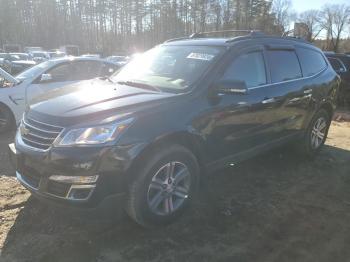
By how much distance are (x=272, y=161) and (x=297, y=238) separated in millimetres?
2460

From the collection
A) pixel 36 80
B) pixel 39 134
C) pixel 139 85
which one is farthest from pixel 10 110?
pixel 39 134

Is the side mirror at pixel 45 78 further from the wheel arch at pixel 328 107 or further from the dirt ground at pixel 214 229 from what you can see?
the wheel arch at pixel 328 107

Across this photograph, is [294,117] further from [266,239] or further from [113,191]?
[113,191]

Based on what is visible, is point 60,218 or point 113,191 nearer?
point 113,191

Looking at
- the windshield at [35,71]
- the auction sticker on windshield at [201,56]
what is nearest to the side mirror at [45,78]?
the windshield at [35,71]

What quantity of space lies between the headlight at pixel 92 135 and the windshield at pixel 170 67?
96 cm

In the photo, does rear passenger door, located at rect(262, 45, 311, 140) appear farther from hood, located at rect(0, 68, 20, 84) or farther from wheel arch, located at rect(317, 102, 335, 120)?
hood, located at rect(0, 68, 20, 84)

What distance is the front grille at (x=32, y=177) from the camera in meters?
3.59

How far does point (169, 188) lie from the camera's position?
3943 millimetres

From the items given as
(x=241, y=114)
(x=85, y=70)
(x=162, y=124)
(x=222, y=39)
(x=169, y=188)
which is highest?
(x=222, y=39)

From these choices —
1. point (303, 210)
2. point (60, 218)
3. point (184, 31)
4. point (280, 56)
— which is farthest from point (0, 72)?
point (184, 31)

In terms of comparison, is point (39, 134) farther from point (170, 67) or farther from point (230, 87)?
point (230, 87)

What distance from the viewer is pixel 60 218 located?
408 cm

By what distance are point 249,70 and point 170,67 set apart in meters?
0.93
